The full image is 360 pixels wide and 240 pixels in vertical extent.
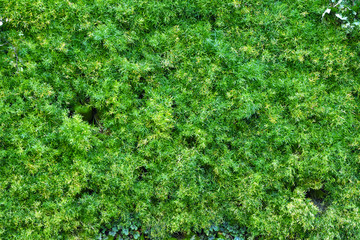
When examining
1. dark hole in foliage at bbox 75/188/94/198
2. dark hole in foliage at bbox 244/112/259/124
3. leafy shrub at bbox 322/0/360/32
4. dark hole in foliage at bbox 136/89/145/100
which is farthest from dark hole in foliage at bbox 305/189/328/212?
dark hole in foliage at bbox 75/188/94/198

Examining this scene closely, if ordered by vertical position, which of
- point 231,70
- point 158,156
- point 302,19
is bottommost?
point 158,156

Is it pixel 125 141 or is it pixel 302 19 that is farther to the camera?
pixel 302 19

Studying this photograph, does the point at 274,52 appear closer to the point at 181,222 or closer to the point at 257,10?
the point at 257,10

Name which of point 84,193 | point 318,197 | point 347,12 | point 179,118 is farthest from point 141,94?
point 347,12

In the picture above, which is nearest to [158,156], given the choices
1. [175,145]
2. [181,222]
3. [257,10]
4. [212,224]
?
[175,145]

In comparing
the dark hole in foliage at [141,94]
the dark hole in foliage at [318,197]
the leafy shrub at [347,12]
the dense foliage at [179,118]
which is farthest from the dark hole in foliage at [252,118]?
the leafy shrub at [347,12]

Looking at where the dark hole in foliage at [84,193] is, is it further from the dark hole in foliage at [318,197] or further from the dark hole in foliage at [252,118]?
the dark hole in foliage at [318,197]
